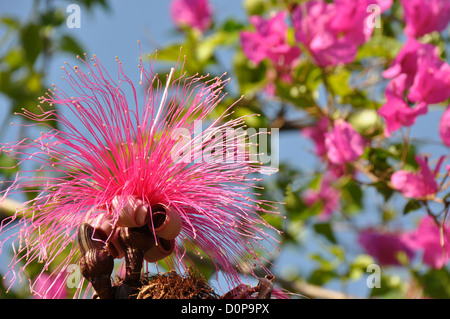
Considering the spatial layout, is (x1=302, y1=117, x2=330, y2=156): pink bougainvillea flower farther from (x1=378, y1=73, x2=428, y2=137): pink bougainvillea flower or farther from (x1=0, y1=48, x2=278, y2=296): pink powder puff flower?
(x1=0, y1=48, x2=278, y2=296): pink powder puff flower

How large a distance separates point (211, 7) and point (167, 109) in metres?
1.70

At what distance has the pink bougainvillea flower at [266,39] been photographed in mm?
2100

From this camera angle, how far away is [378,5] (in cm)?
203

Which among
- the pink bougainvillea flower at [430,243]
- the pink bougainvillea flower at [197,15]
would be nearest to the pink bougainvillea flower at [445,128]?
the pink bougainvillea flower at [430,243]

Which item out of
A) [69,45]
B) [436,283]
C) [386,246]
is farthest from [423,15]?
[69,45]

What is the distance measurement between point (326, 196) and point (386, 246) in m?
0.41

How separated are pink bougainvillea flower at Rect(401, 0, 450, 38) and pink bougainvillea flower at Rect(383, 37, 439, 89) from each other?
0.45 ft

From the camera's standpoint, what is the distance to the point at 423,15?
6.34 feet

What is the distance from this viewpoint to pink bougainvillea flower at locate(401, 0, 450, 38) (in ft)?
6.35

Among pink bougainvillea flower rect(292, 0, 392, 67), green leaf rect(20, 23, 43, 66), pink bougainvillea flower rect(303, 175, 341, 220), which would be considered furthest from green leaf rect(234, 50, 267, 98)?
green leaf rect(20, 23, 43, 66)

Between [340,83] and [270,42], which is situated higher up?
[270,42]

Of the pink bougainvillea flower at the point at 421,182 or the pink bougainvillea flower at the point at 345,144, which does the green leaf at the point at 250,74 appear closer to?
the pink bougainvillea flower at the point at 345,144

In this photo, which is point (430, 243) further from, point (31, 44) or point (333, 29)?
point (31, 44)
